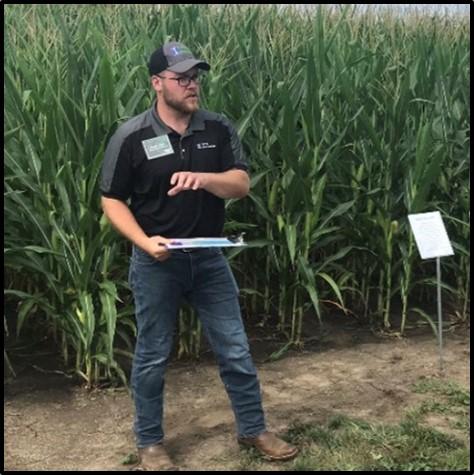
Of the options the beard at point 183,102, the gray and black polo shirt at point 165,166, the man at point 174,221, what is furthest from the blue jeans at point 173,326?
the beard at point 183,102

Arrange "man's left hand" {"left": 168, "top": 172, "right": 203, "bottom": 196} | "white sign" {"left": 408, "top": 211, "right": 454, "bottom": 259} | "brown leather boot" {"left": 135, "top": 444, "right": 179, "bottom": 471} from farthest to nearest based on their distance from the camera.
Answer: "white sign" {"left": 408, "top": 211, "right": 454, "bottom": 259}, "brown leather boot" {"left": 135, "top": 444, "right": 179, "bottom": 471}, "man's left hand" {"left": 168, "top": 172, "right": 203, "bottom": 196}

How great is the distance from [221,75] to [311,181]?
85cm

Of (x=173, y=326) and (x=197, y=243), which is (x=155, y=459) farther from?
(x=197, y=243)

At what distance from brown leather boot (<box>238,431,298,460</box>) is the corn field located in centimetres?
95

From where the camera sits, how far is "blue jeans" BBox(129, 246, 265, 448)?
125 inches

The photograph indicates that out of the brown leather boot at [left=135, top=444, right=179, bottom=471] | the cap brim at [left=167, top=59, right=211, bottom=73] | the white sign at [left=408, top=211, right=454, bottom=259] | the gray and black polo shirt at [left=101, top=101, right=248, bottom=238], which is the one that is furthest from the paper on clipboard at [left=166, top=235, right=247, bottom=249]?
Result: the white sign at [left=408, top=211, right=454, bottom=259]

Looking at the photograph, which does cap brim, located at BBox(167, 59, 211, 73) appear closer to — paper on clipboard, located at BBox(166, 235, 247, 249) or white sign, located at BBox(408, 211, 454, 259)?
paper on clipboard, located at BBox(166, 235, 247, 249)

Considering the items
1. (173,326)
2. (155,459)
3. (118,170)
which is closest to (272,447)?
(155,459)

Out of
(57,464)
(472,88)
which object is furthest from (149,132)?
(472,88)

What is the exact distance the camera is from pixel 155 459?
3.29 metres

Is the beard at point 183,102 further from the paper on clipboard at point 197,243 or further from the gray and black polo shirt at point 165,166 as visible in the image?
the paper on clipboard at point 197,243

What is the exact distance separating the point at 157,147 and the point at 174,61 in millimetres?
355

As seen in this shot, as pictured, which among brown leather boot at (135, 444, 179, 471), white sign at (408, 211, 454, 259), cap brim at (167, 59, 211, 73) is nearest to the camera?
cap brim at (167, 59, 211, 73)

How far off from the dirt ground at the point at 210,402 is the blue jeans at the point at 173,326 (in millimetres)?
267
